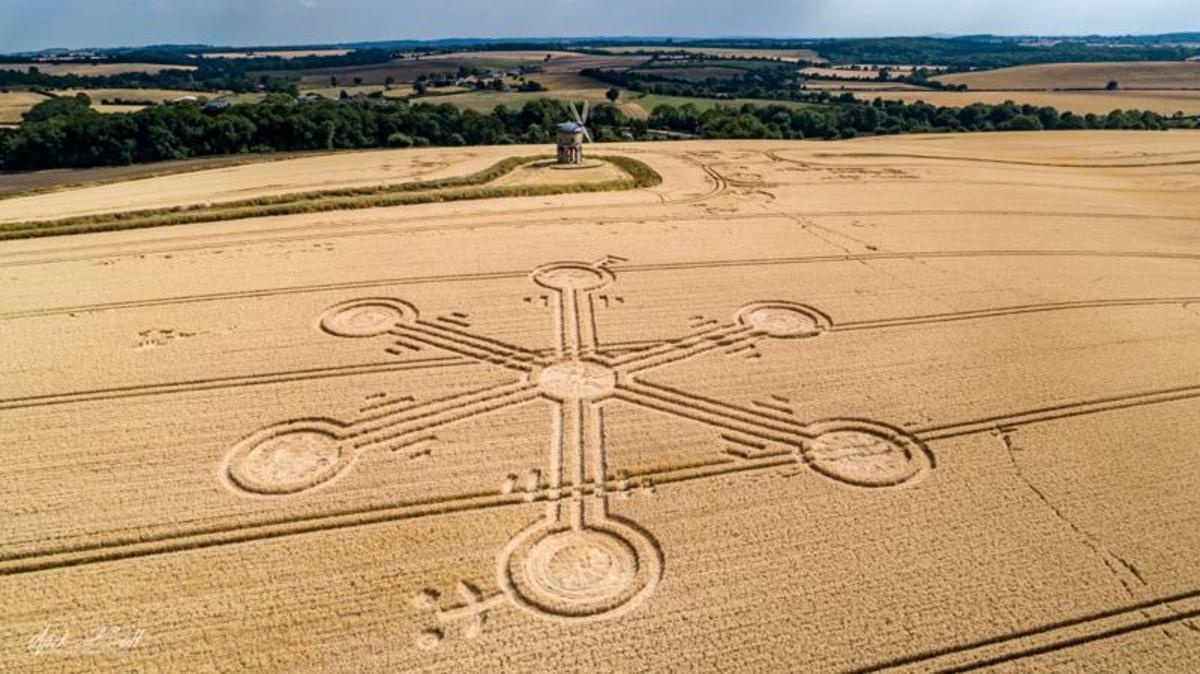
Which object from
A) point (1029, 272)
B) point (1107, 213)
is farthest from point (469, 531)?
point (1107, 213)

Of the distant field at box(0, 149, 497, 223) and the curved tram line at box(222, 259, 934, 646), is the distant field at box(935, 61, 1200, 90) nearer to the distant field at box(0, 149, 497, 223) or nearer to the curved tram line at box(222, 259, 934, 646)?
the distant field at box(0, 149, 497, 223)

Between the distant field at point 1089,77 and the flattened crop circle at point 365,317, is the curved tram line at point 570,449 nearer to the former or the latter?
the flattened crop circle at point 365,317

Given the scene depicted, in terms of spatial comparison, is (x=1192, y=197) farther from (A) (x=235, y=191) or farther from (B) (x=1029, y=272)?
(A) (x=235, y=191)

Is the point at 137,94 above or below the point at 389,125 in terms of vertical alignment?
above

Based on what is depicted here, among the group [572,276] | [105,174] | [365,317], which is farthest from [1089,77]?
[105,174]

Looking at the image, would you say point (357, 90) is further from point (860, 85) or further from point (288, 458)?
point (288, 458)

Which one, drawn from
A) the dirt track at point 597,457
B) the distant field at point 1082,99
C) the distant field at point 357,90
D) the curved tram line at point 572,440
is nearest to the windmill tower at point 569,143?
the dirt track at point 597,457

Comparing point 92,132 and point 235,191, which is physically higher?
point 92,132
